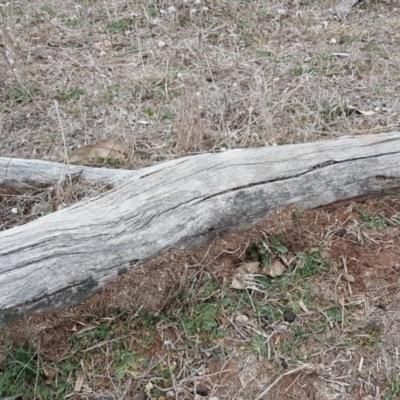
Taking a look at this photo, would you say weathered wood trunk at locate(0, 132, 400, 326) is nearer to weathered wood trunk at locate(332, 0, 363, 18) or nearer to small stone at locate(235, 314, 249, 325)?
small stone at locate(235, 314, 249, 325)

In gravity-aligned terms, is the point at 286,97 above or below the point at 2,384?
below

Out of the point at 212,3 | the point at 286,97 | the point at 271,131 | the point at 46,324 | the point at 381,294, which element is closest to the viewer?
the point at 46,324

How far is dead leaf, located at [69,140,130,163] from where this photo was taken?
10.8ft

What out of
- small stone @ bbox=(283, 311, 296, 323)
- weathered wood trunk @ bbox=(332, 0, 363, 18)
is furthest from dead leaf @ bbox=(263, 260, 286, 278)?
weathered wood trunk @ bbox=(332, 0, 363, 18)

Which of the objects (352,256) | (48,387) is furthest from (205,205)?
(48,387)

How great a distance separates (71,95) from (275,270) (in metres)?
2.31

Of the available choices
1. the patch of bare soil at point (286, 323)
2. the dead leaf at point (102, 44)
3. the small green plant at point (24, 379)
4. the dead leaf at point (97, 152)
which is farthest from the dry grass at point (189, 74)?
the small green plant at point (24, 379)

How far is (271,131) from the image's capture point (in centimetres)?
340

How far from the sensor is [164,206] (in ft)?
7.84

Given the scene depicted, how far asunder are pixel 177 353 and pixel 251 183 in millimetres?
841

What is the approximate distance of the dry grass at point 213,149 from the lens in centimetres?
210

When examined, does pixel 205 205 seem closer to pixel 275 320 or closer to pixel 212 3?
pixel 275 320

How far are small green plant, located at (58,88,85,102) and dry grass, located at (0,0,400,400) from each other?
0.05 feet

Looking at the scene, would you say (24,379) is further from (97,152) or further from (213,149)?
(213,149)
